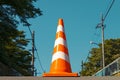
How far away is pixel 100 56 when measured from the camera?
268 ft

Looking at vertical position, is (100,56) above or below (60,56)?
above

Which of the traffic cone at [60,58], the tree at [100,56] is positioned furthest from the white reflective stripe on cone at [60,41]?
the tree at [100,56]

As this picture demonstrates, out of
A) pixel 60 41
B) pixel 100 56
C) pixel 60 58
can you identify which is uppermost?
pixel 100 56

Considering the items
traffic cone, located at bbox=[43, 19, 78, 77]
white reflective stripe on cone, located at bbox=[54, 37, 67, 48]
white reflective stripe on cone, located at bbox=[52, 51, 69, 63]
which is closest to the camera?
traffic cone, located at bbox=[43, 19, 78, 77]

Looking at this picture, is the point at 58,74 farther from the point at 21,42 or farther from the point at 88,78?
the point at 21,42

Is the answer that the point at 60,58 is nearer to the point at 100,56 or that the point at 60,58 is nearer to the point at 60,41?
the point at 60,41

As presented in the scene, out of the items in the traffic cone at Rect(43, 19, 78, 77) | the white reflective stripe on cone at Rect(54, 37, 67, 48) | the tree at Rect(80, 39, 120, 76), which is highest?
the tree at Rect(80, 39, 120, 76)

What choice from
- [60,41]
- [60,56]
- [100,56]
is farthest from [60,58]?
[100,56]

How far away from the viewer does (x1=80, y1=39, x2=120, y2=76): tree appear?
74.9m

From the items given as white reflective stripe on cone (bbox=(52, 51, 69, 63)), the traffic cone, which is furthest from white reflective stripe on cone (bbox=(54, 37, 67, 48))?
white reflective stripe on cone (bbox=(52, 51, 69, 63))

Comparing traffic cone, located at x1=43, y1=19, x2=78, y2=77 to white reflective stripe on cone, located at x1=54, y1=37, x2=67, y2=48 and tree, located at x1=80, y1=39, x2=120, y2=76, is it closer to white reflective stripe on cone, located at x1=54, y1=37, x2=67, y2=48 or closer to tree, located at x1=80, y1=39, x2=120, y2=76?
white reflective stripe on cone, located at x1=54, y1=37, x2=67, y2=48

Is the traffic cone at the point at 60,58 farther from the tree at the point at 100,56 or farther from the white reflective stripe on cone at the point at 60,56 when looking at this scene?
the tree at the point at 100,56

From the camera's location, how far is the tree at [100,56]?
Answer: 74.9 m

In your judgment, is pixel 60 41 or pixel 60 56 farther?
pixel 60 41
